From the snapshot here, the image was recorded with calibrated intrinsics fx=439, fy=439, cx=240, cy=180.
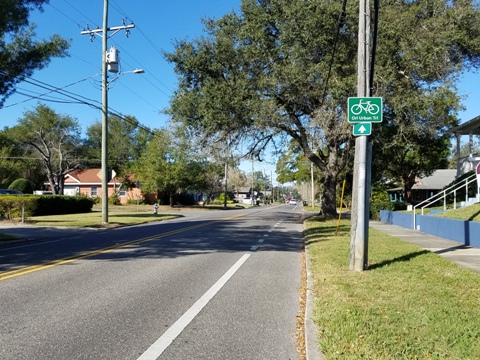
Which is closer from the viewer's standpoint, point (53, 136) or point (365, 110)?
point (365, 110)

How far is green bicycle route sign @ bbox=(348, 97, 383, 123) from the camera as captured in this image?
29.5 ft

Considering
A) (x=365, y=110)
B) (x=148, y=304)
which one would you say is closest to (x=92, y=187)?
(x=365, y=110)

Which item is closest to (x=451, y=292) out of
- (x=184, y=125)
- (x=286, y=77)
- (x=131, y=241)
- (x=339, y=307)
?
(x=339, y=307)

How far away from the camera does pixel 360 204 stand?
9102 millimetres

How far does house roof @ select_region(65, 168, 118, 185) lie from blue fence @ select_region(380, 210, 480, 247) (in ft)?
177

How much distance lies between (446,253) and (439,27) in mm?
12222

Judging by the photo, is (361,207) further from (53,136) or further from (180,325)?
(53,136)

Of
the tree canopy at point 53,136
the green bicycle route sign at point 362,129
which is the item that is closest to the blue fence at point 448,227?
the green bicycle route sign at point 362,129

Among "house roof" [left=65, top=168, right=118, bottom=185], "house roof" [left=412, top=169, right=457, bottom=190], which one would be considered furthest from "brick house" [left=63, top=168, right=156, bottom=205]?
"house roof" [left=412, top=169, right=457, bottom=190]

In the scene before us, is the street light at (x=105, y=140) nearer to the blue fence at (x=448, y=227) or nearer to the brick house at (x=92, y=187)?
the blue fence at (x=448, y=227)

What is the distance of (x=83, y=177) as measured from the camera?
6869cm

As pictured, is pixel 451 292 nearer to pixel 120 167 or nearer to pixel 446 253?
pixel 446 253

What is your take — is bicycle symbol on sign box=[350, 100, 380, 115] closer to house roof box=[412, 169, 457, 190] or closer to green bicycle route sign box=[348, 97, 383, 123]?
green bicycle route sign box=[348, 97, 383, 123]

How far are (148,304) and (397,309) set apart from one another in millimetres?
3621
